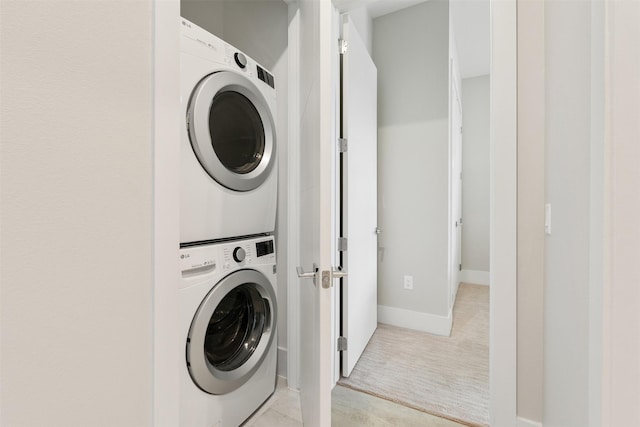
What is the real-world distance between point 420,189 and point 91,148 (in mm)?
2398

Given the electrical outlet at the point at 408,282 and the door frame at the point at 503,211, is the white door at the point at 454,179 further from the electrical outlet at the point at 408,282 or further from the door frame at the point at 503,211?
the door frame at the point at 503,211

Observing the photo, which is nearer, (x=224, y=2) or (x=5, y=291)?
(x=5, y=291)

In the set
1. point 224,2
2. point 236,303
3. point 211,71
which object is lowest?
point 236,303

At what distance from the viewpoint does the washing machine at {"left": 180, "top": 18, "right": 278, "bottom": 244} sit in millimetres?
1134

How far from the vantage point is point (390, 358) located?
78.5 inches

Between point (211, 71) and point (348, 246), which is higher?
point (211, 71)

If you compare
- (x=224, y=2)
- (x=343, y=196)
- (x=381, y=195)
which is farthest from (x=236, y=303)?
(x=224, y=2)

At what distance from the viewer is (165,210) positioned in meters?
0.56

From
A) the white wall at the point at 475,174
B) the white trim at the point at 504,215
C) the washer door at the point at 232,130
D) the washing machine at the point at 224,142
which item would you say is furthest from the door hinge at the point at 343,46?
the white wall at the point at 475,174

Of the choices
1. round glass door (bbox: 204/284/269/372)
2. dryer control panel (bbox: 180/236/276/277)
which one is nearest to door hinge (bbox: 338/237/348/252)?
dryer control panel (bbox: 180/236/276/277)

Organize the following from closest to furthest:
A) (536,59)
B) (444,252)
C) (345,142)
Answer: (536,59) → (345,142) → (444,252)

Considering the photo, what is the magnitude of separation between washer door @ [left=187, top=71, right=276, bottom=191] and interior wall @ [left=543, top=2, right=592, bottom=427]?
1240mm

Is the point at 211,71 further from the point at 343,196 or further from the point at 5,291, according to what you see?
the point at 5,291

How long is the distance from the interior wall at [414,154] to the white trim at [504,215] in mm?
1089
